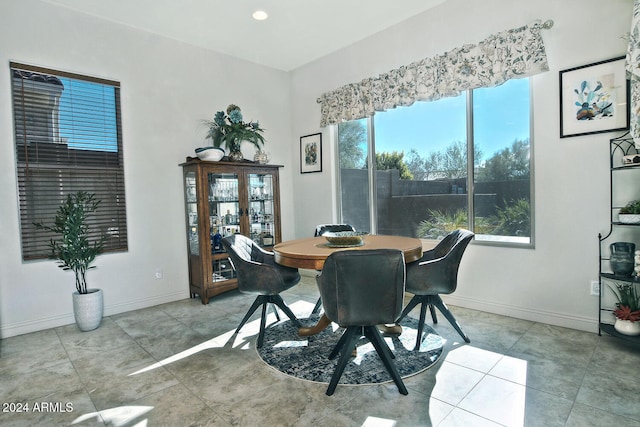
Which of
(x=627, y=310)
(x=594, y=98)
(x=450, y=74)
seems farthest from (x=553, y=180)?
(x=450, y=74)

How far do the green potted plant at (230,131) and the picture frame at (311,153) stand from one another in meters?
0.90

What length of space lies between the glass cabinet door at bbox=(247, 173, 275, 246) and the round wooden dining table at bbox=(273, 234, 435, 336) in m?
1.52

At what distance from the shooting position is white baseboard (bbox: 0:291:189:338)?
9.89 feet

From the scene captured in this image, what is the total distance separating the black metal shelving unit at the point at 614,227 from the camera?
247cm

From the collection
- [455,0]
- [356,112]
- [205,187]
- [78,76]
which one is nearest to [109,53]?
[78,76]

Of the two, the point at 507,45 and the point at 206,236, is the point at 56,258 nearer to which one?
the point at 206,236

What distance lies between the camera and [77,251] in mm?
3035

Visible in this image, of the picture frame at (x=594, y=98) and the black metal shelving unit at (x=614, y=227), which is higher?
the picture frame at (x=594, y=98)

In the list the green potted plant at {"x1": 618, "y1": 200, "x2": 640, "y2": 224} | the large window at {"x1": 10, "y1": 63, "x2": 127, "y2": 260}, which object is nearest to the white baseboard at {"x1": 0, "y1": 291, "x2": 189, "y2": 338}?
the large window at {"x1": 10, "y1": 63, "x2": 127, "y2": 260}

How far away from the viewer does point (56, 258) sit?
10.4 feet

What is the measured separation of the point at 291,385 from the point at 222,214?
244 cm

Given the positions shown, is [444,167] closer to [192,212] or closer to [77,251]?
[192,212]

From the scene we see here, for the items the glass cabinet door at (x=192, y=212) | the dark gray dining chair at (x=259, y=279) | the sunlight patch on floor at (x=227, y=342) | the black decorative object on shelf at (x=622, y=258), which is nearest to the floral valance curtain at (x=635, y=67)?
the black decorative object on shelf at (x=622, y=258)

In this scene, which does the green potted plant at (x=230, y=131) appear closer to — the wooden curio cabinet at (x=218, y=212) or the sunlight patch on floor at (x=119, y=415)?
the wooden curio cabinet at (x=218, y=212)
